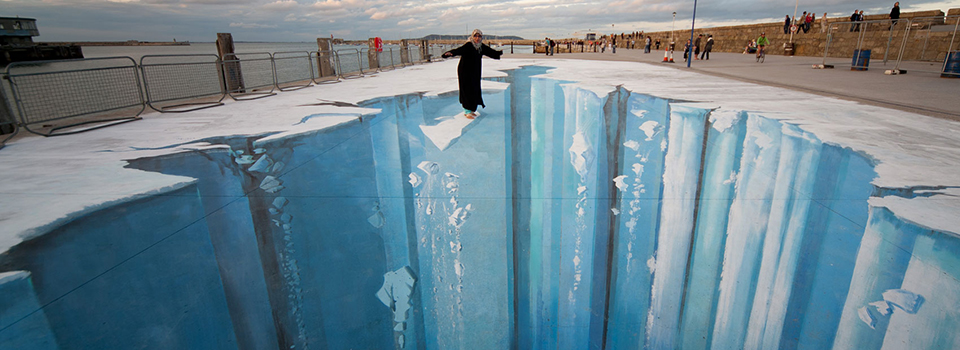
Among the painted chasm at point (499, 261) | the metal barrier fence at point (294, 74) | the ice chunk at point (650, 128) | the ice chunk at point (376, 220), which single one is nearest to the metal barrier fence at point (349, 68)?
the metal barrier fence at point (294, 74)

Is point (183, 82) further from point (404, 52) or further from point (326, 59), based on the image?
point (404, 52)

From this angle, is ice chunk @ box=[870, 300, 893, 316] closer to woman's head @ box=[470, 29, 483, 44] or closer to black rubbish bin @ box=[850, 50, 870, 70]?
woman's head @ box=[470, 29, 483, 44]

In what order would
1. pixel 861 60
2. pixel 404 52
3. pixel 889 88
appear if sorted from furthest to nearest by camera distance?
pixel 404 52 → pixel 861 60 → pixel 889 88

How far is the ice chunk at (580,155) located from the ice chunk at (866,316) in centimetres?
230

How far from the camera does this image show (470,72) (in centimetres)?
707

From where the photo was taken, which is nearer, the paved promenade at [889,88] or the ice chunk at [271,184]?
the ice chunk at [271,184]

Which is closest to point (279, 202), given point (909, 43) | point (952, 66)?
point (952, 66)

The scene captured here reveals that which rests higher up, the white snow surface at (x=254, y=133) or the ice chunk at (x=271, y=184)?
the white snow surface at (x=254, y=133)

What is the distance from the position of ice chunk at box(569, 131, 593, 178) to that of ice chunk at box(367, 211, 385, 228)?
195cm

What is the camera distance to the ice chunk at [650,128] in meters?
5.61

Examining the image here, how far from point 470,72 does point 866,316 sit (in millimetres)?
5892

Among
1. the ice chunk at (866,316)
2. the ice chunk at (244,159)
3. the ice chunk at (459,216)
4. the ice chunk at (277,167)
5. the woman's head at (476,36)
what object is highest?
the woman's head at (476,36)

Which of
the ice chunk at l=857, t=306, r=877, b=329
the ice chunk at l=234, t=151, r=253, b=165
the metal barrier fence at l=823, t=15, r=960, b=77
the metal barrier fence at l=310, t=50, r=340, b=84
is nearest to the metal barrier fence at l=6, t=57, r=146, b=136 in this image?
the ice chunk at l=234, t=151, r=253, b=165

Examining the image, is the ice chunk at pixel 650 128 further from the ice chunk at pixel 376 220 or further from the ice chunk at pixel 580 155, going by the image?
the ice chunk at pixel 376 220
